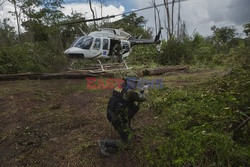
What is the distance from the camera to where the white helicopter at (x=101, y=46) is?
393 inches

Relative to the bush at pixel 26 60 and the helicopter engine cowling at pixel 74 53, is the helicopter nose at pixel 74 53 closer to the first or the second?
the helicopter engine cowling at pixel 74 53

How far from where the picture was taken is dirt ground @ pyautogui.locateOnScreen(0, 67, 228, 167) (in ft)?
10.4

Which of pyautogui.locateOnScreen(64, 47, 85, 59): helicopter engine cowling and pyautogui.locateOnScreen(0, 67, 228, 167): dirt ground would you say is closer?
pyautogui.locateOnScreen(0, 67, 228, 167): dirt ground

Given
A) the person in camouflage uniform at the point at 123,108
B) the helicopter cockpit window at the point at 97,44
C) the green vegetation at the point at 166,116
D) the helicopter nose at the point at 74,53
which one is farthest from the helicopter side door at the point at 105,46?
the person in camouflage uniform at the point at 123,108

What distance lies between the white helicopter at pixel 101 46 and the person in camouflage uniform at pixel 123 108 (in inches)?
288

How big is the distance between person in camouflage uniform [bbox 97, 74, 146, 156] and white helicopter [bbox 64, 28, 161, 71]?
288 inches

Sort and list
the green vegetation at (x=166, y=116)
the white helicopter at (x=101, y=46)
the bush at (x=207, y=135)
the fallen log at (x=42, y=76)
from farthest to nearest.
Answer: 1. the white helicopter at (x=101, y=46)
2. the fallen log at (x=42, y=76)
3. the green vegetation at (x=166, y=116)
4. the bush at (x=207, y=135)

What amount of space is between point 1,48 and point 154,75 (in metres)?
8.31

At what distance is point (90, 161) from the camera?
120 inches

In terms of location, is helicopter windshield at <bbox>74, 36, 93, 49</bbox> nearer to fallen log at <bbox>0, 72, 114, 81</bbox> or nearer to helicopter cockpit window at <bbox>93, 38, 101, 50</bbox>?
helicopter cockpit window at <bbox>93, 38, 101, 50</bbox>

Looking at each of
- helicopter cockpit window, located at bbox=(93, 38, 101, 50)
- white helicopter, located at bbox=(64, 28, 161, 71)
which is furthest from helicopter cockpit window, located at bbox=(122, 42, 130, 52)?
helicopter cockpit window, located at bbox=(93, 38, 101, 50)

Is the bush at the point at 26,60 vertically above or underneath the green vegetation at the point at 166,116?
above

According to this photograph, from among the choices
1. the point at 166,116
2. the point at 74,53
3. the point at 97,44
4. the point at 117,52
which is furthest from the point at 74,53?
the point at 166,116

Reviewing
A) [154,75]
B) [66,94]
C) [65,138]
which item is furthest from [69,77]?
[65,138]
